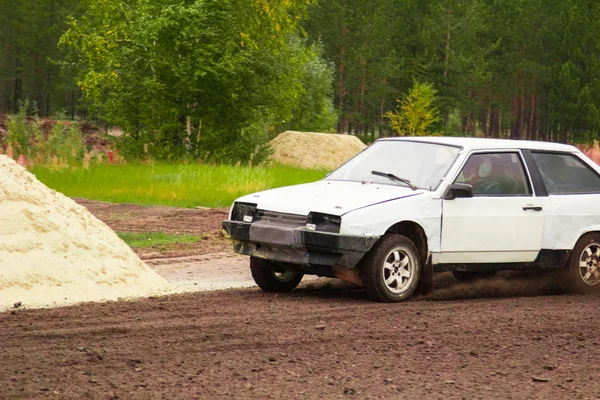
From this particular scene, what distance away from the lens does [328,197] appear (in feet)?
31.9

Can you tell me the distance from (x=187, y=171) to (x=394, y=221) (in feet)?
56.7

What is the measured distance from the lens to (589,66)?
8169 cm

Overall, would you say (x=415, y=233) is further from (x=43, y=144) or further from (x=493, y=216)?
(x=43, y=144)

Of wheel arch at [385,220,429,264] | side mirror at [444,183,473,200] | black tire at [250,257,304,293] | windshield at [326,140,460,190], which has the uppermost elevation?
windshield at [326,140,460,190]

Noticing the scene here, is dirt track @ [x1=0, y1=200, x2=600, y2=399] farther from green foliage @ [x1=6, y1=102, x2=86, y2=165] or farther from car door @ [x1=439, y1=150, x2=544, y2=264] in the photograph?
green foliage @ [x1=6, y1=102, x2=86, y2=165]

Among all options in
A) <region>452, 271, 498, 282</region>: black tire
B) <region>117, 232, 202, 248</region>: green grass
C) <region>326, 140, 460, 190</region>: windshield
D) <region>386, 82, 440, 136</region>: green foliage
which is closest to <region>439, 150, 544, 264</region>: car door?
<region>326, 140, 460, 190</region>: windshield

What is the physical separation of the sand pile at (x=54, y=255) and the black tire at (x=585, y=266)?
13.7ft

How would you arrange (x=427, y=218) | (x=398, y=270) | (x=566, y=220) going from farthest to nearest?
(x=566, y=220) → (x=427, y=218) → (x=398, y=270)

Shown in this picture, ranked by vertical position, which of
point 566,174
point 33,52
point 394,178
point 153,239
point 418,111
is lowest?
point 153,239

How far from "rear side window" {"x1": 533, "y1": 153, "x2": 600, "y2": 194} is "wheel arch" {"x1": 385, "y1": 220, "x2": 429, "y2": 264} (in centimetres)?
180

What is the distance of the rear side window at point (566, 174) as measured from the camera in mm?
11023

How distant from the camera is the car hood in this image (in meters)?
9.44

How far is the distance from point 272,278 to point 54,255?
2146 millimetres

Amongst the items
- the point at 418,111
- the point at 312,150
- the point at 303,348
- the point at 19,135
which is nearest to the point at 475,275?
the point at 303,348
